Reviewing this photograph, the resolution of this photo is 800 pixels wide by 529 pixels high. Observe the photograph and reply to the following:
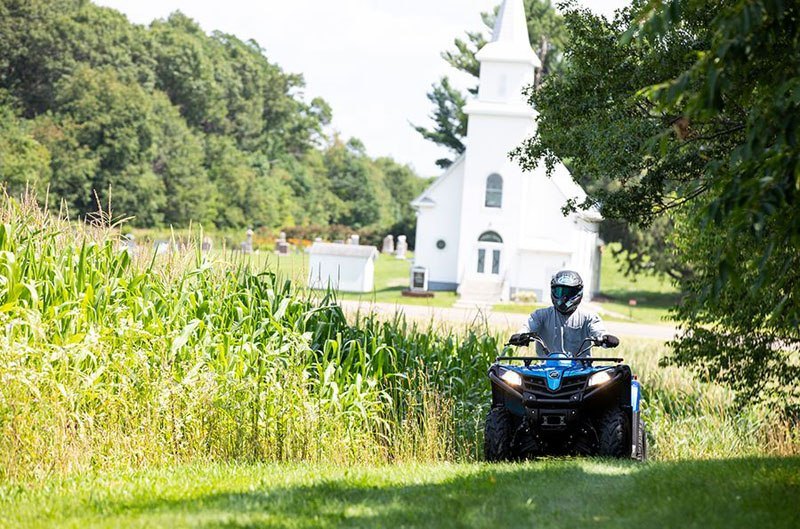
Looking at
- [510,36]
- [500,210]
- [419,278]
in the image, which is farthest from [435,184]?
[510,36]

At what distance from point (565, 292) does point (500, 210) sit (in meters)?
38.8

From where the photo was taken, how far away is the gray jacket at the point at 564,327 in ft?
29.6

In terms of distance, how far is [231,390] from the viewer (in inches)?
372

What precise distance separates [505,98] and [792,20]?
41.2 meters

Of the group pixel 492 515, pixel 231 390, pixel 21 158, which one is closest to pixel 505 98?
pixel 21 158

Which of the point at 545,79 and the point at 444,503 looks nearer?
the point at 444,503

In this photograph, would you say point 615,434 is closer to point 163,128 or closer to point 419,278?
point 419,278

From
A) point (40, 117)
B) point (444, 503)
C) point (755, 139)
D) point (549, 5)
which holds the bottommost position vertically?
point (444, 503)

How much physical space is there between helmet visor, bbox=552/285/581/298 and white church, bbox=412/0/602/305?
122 feet

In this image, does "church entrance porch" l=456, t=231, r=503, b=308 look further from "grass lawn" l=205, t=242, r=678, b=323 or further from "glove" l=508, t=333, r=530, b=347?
"glove" l=508, t=333, r=530, b=347

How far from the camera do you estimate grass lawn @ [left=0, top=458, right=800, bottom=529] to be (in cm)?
609

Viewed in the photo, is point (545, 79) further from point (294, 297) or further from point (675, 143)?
point (294, 297)

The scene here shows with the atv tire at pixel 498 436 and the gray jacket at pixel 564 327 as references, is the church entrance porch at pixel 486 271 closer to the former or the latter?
the gray jacket at pixel 564 327

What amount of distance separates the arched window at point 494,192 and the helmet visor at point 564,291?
38824mm
